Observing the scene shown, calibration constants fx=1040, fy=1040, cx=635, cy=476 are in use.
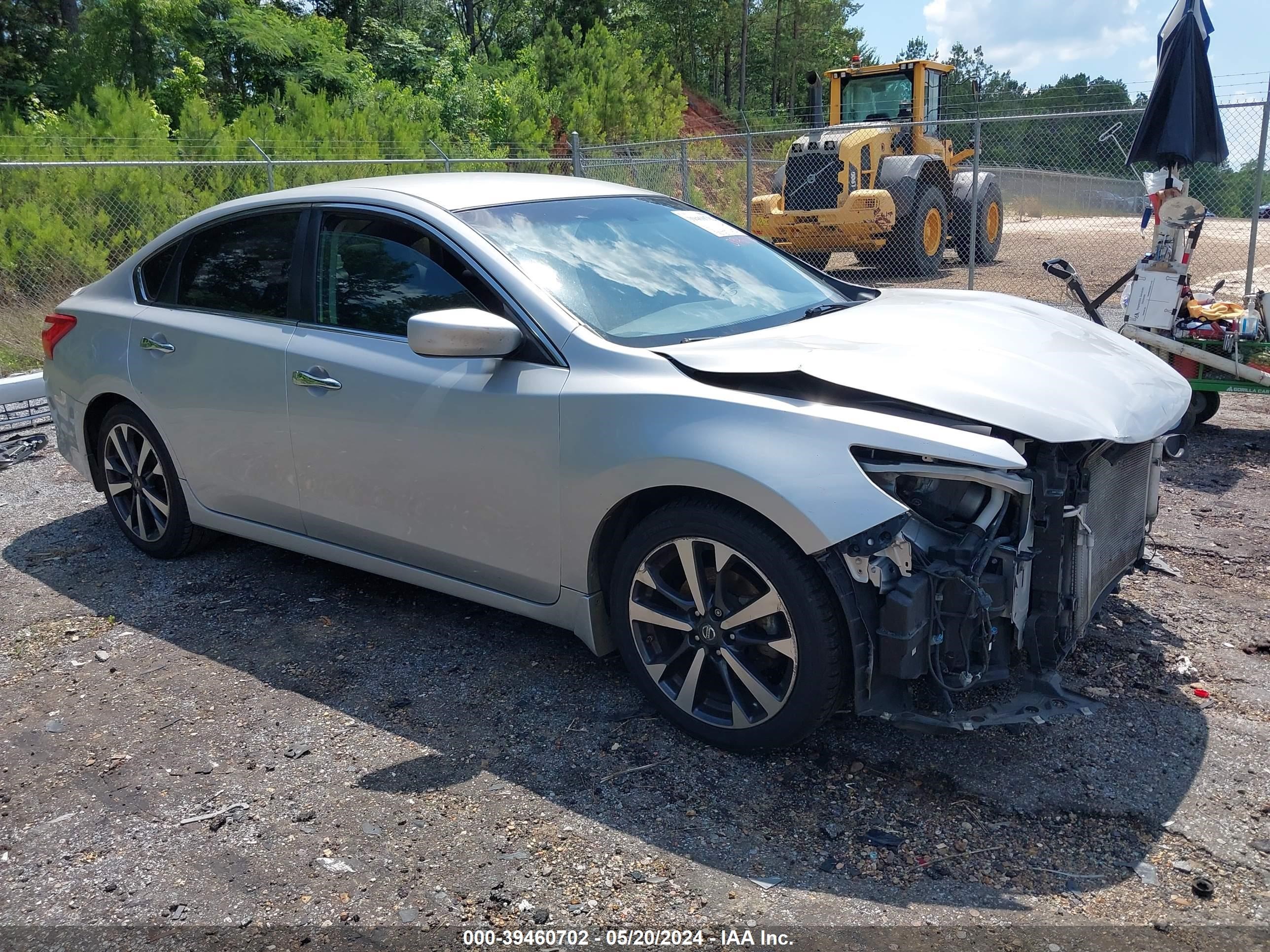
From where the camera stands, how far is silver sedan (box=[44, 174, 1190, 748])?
111 inches

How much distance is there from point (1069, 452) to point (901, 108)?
15.0m

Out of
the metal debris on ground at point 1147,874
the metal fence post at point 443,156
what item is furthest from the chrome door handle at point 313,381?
the metal fence post at point 443,156

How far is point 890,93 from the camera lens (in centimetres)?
1650

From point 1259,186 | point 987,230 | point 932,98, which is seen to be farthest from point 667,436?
point 987,230

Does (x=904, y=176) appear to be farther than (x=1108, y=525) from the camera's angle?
Yes

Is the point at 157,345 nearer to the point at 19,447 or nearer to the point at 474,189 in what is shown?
the point at 474,189

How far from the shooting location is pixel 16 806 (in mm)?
3107

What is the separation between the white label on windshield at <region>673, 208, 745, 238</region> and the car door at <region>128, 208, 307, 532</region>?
1.54 meters

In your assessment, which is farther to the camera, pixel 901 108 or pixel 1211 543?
pixel 901 108

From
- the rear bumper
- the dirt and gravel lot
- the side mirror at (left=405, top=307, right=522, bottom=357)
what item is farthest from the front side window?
the side mirror at (left=405, top=307, right=522, bottom=357)

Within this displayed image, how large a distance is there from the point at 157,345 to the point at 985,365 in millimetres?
3410

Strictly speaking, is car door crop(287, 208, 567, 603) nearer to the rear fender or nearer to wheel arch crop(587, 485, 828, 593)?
wheel arch crop(587, 485, 828, 593)

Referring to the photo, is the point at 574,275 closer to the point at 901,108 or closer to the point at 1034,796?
the point at 1034,796

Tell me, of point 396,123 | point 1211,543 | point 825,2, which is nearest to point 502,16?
point 825,2
